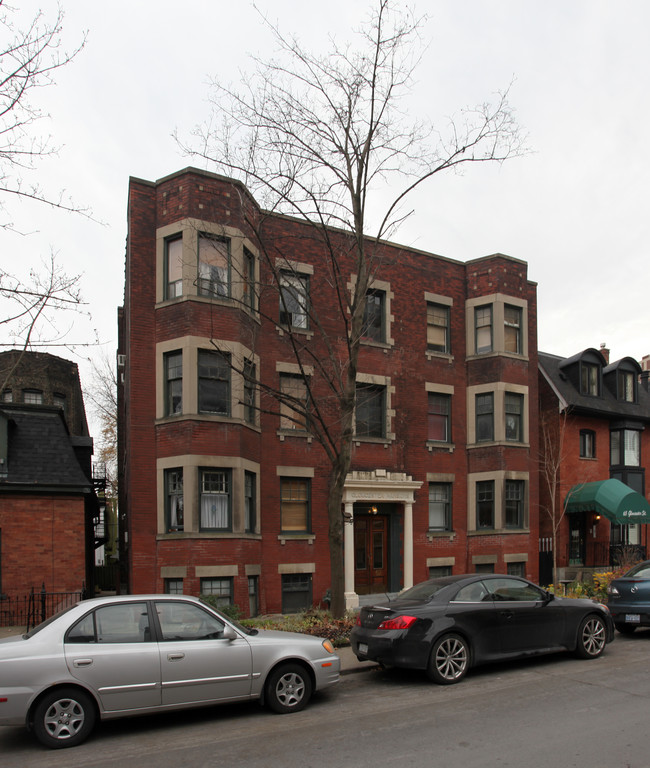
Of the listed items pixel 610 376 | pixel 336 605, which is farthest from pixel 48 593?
pixel 610 376

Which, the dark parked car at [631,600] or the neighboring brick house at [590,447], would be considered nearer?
the dark parked car at [631,600]

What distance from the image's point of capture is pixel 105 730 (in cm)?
780

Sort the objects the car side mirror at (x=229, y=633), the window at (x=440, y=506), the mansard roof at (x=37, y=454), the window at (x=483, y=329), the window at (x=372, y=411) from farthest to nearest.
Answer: the window at (x=483, y=329), the window at (x=440, y=506), the window at (x=372, y=411), the mansard roof at (x=37, y=454), the car side mirror at (x=229, y=633)

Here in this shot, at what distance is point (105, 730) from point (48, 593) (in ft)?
27.8

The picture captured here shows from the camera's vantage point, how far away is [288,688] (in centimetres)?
835

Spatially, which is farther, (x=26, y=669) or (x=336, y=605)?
(x=336, y=605)

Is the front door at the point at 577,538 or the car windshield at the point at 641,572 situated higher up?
the car windshield at the point at 641,572

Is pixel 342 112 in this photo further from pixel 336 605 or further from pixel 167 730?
pixel 167 730

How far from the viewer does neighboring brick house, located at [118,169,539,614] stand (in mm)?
17016

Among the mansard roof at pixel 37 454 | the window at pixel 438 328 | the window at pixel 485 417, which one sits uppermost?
the window at pixel 438 328

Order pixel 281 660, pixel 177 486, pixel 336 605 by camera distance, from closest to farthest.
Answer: pixel 281 660 → pixel 336 605 → pixel 177 486

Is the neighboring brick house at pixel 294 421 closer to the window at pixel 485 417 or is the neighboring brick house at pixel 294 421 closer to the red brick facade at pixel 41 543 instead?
the window at pixel 485 417

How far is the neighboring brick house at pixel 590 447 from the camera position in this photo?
24.7 metres

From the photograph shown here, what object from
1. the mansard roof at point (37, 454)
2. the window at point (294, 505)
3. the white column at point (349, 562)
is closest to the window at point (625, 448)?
the white column at point (349, 562)
